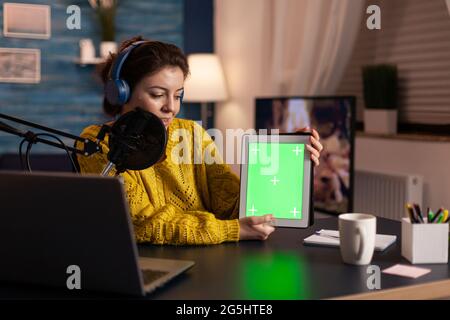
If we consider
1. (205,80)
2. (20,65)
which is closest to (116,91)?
(205,80)

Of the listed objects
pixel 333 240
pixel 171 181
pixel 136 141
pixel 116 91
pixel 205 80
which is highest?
pixel 205 80

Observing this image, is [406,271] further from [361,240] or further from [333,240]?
[333,240]

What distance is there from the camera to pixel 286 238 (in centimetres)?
144

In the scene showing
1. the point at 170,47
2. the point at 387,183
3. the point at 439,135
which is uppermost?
the point at 170,47

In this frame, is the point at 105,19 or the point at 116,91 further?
the point at 105,19

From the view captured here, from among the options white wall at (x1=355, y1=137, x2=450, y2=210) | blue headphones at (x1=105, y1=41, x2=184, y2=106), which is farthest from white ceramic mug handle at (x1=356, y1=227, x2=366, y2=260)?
white wall at (x1=355, y1=137, x2=450, y2=210)

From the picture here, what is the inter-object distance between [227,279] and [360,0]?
2461mm

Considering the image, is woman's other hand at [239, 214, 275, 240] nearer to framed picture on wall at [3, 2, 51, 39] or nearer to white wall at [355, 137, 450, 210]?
white wall at [355, 137, 450, 210]

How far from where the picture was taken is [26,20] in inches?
161

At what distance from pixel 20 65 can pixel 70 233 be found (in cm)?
340

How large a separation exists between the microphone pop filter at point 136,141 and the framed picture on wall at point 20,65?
3.16 metres

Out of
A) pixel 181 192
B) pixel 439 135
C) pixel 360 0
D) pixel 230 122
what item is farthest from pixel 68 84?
pixel 181 192

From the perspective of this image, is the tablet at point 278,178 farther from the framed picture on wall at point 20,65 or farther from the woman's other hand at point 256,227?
the framed picture on wall at point 20,65
